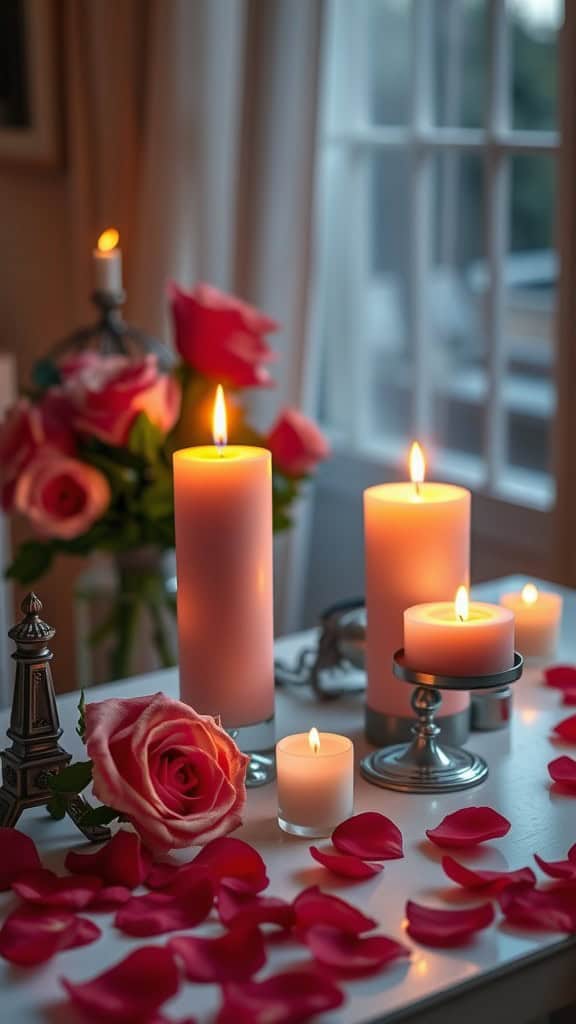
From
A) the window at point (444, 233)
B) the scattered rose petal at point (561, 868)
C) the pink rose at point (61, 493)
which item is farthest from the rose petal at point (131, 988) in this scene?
the window at point (444, 233)

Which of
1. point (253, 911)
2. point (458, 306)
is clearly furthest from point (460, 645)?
point (458, 306)

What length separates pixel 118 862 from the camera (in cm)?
84

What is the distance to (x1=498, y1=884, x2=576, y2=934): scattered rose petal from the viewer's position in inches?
30.5

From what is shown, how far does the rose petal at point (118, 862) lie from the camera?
0.83m

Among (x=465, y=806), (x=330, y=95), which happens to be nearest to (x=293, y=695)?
(x=465, y=806)

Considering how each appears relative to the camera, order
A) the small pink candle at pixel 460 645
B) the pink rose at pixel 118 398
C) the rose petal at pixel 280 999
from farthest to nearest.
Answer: the pink rose at pixel 118 398
the small pink candle at pixel 460 645
the rose petal at pixel 280 999

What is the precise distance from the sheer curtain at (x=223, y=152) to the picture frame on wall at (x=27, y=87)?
0.20 meters

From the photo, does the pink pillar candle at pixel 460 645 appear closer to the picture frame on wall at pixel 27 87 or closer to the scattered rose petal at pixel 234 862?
the scattered rose petal at pixel 234 862

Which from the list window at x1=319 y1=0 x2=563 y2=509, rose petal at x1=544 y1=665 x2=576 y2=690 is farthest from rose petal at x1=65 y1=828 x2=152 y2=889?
window at x1=319 y1=0 x2=563 y2=509

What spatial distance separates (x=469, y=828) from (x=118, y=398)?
2.08 feet

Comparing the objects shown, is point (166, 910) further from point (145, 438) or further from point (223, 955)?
point (145, 438)

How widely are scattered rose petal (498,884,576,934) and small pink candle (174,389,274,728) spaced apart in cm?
26

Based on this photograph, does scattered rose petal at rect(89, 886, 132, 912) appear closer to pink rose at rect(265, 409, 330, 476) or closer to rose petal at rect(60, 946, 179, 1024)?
rose petal at rect(60, 946, 179, 1024)

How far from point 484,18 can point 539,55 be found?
4.8 inches
